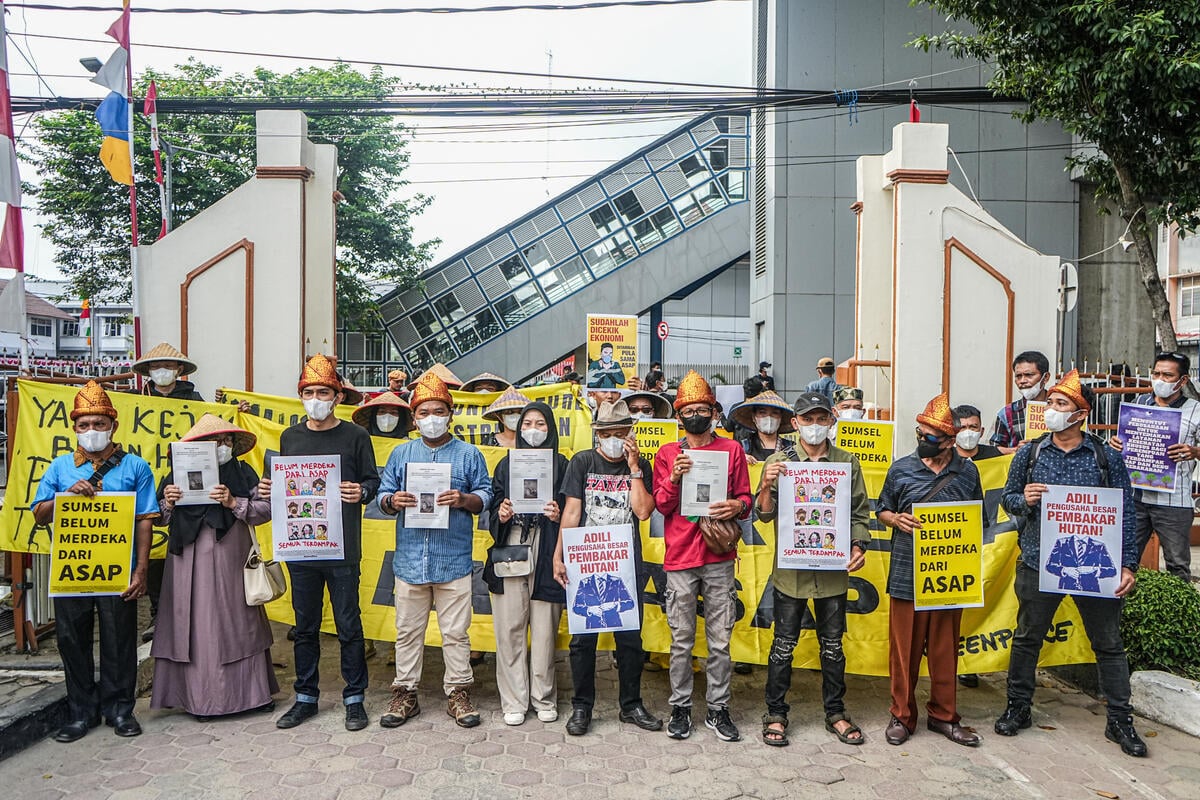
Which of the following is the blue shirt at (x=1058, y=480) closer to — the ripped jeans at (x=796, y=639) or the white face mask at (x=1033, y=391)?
the ripped jeans at (x=796, y=639)

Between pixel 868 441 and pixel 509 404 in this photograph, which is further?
pixel 868 441

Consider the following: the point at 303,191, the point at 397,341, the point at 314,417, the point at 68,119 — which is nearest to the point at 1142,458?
the point at 314,417

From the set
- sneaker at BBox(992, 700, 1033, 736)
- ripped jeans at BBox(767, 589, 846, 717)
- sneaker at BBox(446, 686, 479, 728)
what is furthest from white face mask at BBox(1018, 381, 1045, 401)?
sneaker at BBox(446, 686, 479, 728)

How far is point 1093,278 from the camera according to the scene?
65.8ft

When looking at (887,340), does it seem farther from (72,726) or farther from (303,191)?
(72,726)

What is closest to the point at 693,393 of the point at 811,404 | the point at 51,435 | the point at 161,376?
the point at 811,404

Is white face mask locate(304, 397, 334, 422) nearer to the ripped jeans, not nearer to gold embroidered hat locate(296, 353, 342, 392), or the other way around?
gold embroidered hat locate(296, 353, 342, 392)

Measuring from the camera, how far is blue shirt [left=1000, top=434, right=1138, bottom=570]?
16.6 ft

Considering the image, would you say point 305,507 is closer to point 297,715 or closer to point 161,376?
point 297,715

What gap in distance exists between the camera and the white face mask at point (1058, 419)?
5.03 m

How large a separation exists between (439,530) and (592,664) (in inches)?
49.2

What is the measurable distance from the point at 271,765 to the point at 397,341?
2416 centimetres

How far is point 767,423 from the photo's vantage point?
561 centimetres

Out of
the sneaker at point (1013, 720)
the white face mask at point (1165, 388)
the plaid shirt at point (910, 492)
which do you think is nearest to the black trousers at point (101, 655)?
the plaid shirt at point (910, 492)
